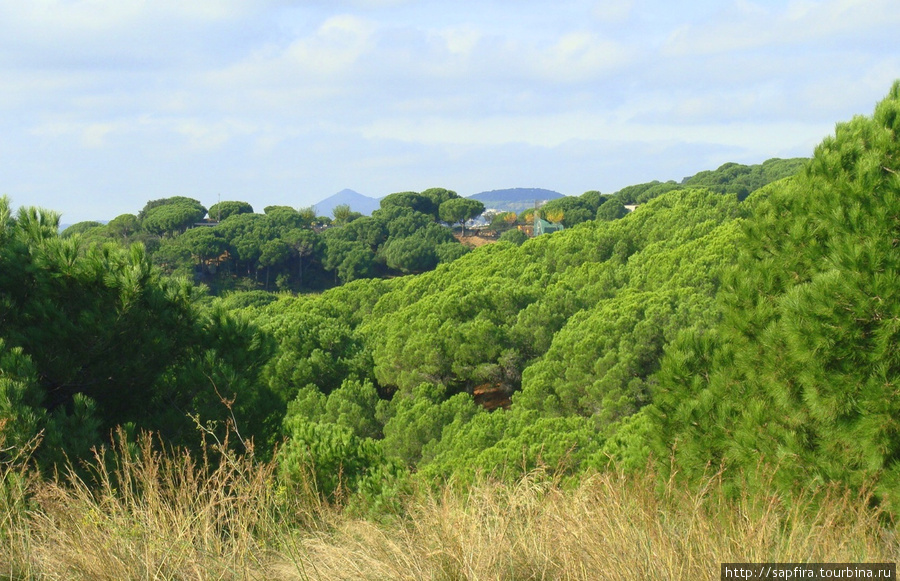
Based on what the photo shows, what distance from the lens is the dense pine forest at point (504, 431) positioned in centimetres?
285

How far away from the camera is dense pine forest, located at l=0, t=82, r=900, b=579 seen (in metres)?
2.85

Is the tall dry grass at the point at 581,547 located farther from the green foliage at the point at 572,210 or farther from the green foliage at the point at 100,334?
the green foliage at the point at 572,210

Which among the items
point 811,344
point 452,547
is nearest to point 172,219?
point 811,344

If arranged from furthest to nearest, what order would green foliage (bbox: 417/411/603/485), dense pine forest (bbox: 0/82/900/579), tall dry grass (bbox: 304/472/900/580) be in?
green foliage (bbox: 417/411/603/485)
dense pine forest (bbox: 0/82/900/579)
tall dry grass (bbox: 304/472/900/580)

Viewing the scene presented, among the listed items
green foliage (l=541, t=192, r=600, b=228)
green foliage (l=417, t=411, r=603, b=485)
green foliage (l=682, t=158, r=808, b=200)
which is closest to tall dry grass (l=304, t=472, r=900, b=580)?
green foliage (l=417, t=411, r=603, b=485)

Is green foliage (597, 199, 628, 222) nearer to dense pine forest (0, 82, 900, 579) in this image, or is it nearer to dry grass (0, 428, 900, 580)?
dense pine forest (0, 82, 900, 579)

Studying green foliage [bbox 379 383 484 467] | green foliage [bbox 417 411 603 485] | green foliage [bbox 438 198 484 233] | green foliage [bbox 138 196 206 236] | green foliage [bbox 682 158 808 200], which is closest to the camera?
green foliage [bbox 417 411 603 485]

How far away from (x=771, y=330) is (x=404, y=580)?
2662mm

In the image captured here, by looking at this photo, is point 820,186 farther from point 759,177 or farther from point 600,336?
point 759,177

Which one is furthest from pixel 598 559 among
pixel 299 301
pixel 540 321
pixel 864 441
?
pixel 299 301

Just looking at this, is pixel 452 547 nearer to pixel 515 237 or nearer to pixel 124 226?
pixel 515 237

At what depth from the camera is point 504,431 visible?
11367 mm

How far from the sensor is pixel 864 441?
3.75 meters

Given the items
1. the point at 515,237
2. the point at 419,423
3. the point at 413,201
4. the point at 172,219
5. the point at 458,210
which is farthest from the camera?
the point at 413,201
